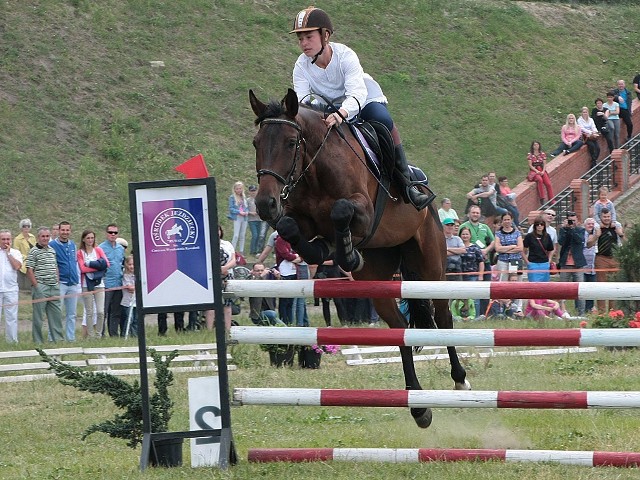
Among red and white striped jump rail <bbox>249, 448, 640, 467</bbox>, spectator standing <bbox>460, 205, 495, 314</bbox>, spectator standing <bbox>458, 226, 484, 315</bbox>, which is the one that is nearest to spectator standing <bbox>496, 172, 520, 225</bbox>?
spectator standing <bbox>460, 205, 495, 314</bbox>

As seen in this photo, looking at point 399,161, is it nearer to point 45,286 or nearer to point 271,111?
point 271,111

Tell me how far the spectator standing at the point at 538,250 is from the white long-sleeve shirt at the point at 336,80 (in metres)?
9.50

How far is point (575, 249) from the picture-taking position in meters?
18.5

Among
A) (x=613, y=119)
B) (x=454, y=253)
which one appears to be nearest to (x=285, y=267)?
(x=454, y=253)

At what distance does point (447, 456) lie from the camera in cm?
740

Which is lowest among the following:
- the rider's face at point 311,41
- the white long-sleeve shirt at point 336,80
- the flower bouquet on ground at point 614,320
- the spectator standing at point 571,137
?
the flower bouquet on ground at point 614,320

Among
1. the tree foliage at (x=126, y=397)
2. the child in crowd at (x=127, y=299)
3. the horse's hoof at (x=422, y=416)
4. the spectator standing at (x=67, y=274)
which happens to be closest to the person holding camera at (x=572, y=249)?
the child in crowd at (x=127, y=299)

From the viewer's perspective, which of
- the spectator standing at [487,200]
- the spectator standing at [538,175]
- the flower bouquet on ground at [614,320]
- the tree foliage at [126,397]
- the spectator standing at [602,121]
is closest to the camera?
the tree foliage at [126,397]

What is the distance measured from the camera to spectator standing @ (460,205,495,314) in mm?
18062

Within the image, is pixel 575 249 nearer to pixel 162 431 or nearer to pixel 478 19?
pixel 162 431

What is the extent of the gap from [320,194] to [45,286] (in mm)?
8819

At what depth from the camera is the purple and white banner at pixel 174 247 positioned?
7.39m

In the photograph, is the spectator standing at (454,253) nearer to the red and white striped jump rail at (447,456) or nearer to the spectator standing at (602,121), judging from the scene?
the red and white striped jump rail at (447,456)

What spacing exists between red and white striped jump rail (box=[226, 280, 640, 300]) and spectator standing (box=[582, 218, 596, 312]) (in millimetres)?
11160
